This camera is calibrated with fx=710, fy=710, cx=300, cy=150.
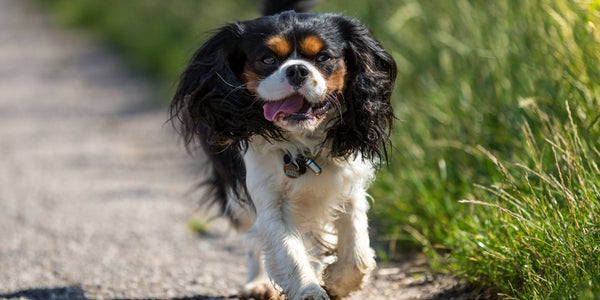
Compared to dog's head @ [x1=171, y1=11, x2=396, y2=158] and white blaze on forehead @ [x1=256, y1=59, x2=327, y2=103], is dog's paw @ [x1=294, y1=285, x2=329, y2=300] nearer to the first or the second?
dog's head @ [x1=171, y1=11, x2=396, y2=158]

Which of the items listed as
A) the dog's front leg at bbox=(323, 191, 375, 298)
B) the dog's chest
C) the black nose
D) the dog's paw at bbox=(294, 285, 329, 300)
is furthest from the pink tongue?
the dog's paw at bbox=(294, 285, 329, 300)

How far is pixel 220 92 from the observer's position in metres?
2.89

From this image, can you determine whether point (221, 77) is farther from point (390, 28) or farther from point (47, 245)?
point (390, 28)

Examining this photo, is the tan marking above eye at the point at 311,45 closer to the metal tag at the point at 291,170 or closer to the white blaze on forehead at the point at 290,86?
the white blaze on forehead at the point at 290,86

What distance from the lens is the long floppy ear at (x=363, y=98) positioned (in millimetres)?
2809

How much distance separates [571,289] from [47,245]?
3063 mm

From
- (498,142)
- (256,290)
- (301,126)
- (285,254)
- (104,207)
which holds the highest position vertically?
(301,126)

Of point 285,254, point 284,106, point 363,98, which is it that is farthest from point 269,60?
point 285,254

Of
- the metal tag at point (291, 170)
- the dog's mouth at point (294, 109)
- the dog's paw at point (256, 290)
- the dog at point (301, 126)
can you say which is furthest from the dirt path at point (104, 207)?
the dog's mouth at point (294, 109)

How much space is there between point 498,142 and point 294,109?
1583 mm

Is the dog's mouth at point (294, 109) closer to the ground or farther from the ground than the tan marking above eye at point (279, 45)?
closer to the ground

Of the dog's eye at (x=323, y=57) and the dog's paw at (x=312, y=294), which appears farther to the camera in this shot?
the dog's eye at (x=323, y=57)

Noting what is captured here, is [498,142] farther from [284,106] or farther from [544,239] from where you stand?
[284,106]

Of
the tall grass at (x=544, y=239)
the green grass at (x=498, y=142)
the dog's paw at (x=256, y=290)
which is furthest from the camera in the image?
the dog's paw at (x=256, y=290)
